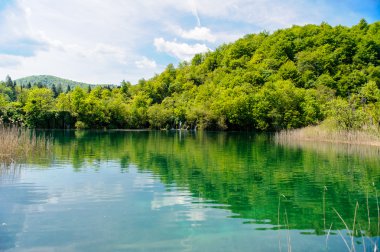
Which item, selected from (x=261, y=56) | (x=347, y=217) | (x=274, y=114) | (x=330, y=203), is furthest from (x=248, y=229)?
(x=261, y=56)

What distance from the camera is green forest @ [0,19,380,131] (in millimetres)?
70250

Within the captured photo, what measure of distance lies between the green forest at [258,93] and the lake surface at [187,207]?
43.8m

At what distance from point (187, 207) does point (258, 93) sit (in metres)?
66.7

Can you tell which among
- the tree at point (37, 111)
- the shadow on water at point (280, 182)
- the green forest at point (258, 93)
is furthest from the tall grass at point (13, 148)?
the tree at point (37, 111)

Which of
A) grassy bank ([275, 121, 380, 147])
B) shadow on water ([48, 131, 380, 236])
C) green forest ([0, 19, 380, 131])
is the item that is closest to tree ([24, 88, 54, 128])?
green forest ([0, 19, 380, 131])

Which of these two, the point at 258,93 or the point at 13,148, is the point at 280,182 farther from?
the point at 258,93

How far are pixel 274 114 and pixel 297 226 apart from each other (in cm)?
6112

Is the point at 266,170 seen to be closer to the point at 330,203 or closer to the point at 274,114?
the point at 330,203

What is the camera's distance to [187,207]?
448 inches

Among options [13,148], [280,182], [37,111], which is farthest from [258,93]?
[280,182]

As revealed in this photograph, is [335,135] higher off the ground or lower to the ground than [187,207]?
higher

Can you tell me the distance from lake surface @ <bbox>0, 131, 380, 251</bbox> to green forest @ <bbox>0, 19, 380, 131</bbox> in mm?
43801

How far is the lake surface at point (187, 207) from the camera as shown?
27.0 feet

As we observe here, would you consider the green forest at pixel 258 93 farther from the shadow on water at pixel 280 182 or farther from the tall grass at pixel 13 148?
the tall grass at pixel 13 148
